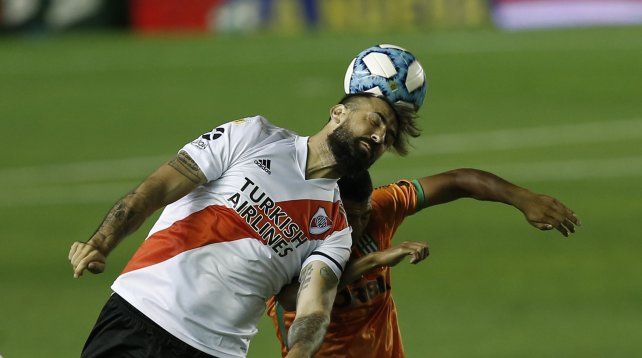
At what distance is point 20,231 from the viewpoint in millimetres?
15648

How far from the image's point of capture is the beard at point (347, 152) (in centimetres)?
695

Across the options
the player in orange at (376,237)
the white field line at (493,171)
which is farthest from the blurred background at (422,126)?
the player in orange at (376,237)

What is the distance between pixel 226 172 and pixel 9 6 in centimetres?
2272

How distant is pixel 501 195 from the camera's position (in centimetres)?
743

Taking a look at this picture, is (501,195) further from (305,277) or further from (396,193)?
(305,277)

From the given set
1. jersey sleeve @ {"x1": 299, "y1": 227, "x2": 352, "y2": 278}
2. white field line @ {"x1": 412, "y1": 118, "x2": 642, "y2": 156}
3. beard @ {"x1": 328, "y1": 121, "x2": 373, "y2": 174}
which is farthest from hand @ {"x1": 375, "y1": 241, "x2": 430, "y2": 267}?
white field line @ {"x1": 412, "y1": 118, "x2": 642, "y2": 156}

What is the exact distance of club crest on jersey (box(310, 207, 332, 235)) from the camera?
23.0 ft

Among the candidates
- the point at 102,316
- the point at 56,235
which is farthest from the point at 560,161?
the point at 102,316

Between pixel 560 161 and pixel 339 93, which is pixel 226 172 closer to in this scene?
pixel 560 161

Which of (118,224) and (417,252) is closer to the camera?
(118,224)

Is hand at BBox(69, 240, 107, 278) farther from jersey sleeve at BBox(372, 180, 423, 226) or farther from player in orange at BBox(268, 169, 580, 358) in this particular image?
jersey sleeve at BBox(372, 180, 423, 226)

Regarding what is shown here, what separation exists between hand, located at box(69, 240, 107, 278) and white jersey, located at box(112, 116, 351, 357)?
0.76m

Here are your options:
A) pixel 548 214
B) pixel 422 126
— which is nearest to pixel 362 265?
pixel 548 214

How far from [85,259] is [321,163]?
4.79 ft
